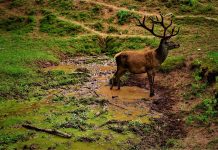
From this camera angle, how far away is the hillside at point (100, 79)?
16359 mm

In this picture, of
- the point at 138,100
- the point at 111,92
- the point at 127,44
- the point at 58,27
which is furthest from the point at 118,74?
the point at 58,27

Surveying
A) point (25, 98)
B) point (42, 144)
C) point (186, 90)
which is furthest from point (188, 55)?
point (42, 144)

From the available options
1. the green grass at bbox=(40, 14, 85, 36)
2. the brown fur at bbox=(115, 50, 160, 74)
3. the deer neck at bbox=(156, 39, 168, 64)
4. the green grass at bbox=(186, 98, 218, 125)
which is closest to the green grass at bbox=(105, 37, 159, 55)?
the green grass at bbox=(40, 14, 85, 36)

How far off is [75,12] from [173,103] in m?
15.5

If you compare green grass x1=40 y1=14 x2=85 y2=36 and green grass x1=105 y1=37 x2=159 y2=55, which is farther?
green grass x1=40 y1=14 x2=85 y2=36

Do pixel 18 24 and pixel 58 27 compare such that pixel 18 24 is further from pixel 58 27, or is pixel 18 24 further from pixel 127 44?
pixel 127 44

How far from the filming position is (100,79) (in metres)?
22.8

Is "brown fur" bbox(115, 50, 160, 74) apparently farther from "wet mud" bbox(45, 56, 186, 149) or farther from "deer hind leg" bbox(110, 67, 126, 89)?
"wet mud" bbox(45, 56, 186, 149)

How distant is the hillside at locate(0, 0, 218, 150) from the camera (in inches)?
644

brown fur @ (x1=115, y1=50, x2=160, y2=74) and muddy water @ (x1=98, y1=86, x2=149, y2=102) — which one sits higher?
brown fur @ (x1=115, y1=50, x2=160, y2=74)

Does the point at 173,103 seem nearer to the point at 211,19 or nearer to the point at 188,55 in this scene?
the point at 188,55

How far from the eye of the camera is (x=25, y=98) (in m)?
20.0

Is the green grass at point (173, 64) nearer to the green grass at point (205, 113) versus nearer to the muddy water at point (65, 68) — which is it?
the green grass at point (205, 113)

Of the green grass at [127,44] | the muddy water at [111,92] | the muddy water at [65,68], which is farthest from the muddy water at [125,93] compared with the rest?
the green grass at [127,44]
